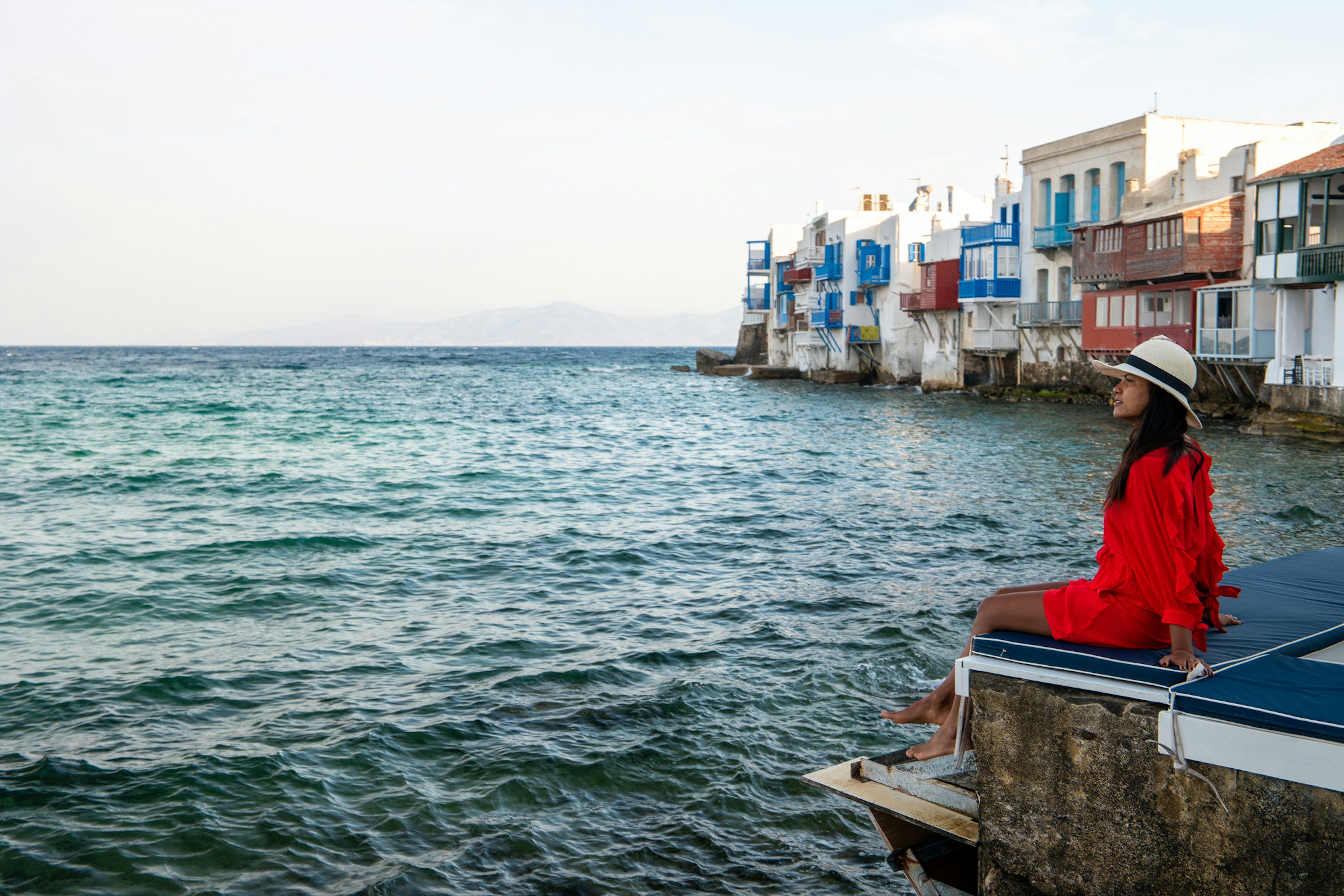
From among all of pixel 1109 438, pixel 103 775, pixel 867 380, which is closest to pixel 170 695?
pixel 103 775

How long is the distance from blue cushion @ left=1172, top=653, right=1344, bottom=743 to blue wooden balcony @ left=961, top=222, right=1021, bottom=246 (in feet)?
154

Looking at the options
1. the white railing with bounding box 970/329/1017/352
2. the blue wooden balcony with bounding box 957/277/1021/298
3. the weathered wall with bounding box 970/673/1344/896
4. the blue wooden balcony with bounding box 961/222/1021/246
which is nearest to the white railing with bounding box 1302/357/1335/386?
the blue wooden balcony with bounding box 957/277/1021/298

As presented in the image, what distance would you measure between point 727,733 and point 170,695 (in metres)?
4.66

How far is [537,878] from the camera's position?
5688mm

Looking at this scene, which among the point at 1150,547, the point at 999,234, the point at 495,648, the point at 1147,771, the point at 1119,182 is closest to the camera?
the point at 1147,771

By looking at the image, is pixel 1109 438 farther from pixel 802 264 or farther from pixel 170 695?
pixel 802 264

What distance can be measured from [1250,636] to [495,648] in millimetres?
6850

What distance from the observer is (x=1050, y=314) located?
145ft

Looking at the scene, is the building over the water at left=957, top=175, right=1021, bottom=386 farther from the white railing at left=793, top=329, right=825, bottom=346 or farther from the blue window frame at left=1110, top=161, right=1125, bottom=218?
the white railing at left=793, top=329, right=825, bottom=346

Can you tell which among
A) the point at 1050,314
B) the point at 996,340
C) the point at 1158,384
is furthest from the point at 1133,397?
the point at 996,340

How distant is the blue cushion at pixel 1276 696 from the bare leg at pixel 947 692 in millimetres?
688

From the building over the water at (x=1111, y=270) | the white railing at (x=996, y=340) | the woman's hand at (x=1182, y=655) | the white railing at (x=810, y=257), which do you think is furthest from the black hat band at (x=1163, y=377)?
the white railing at (x=810, y=257)

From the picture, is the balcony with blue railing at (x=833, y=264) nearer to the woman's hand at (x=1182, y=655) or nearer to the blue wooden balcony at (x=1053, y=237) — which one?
the blue wooden balcony at (x=1053, y=237)

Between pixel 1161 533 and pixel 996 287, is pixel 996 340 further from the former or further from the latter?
pixel 1161 533
